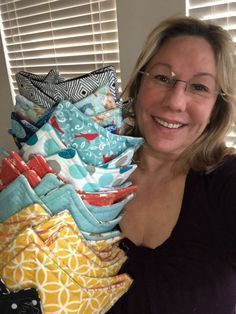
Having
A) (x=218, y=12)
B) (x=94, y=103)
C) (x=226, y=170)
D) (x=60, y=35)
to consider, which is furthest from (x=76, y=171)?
(x=60, y=35)

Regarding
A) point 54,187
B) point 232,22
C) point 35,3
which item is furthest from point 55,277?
point 35,3

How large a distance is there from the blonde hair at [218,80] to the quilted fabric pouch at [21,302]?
0.54 m

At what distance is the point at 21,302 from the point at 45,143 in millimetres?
338

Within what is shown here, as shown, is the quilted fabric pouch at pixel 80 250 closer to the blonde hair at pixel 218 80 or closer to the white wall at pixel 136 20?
the blonde hair at pixel 218 80

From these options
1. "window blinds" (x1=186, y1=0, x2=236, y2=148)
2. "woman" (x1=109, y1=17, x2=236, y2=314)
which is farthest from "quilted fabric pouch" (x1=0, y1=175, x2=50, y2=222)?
"window blinds" (x1=186, y1=0, x2=236, y2=148)

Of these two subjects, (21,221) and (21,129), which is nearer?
(21,221)

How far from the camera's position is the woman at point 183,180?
2.79 feet

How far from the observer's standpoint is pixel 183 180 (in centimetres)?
97

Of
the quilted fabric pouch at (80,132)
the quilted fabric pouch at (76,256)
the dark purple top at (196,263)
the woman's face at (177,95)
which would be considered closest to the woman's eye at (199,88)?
the woman's face at (177,95)

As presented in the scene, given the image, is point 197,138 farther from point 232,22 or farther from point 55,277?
point 55,277

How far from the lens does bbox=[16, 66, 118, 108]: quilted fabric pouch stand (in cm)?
80

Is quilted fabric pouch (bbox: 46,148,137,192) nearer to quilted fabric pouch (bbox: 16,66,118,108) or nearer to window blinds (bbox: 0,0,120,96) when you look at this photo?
quilted fabric pouch (bbox: 16,66,118,108)

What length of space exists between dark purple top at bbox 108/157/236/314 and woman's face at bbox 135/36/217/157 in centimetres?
15

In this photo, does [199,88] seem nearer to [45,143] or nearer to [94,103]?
[94,103]
